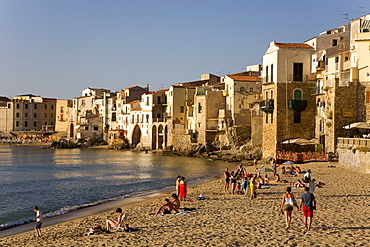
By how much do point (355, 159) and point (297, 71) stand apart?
15.0m

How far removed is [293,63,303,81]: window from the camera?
43.6 m

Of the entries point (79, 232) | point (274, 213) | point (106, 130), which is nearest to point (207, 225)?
point (274, 213)

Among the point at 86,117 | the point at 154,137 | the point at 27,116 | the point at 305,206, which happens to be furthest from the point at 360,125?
the point at 27,116

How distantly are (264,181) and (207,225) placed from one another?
12.5m

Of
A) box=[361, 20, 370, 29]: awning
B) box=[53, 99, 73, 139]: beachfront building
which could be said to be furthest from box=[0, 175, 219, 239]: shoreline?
box=[53, 99, 73, 139]: beachfront building

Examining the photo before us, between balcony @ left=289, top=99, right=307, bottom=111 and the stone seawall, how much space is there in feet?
27.4

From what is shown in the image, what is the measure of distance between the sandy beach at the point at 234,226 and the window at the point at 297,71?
21894 millimetres

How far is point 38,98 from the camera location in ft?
422

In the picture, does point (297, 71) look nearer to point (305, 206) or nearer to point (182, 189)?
point (182, 189)

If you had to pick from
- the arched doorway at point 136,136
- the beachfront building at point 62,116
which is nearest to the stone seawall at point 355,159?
the arched doorway at point 136,136

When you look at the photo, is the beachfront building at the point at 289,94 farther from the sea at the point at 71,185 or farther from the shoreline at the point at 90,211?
the shoreline at the point at 90,211

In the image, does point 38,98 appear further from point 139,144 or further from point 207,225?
→ point 207,225

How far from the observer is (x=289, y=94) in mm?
43250

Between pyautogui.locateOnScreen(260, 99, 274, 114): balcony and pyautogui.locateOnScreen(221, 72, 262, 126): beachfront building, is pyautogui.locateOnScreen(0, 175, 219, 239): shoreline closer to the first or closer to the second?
pyautogui.locateOnScreen(260, 99, 274, 114): balcony
